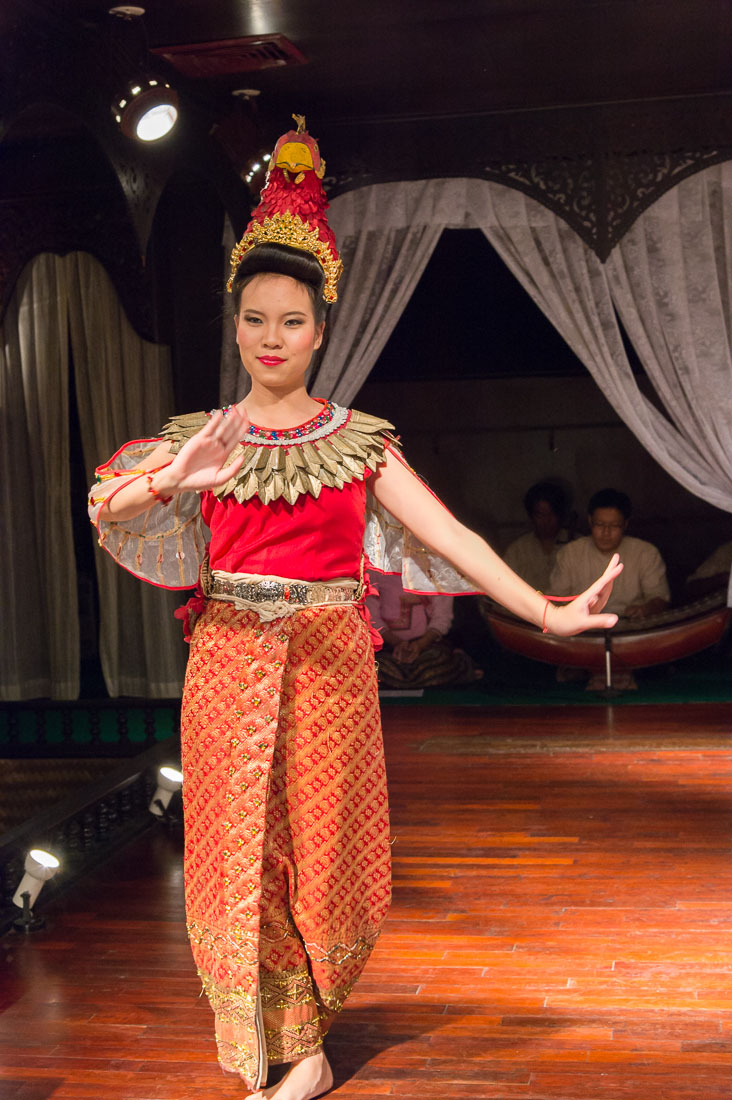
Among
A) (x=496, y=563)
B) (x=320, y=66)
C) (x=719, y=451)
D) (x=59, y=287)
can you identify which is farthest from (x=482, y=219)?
(x=496, y=563)

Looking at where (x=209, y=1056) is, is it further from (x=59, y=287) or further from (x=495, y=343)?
(x=495, y=343)

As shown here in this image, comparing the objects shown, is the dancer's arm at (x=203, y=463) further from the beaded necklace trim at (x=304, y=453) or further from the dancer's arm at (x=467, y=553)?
the dancer's arm at (x=467, y=553)

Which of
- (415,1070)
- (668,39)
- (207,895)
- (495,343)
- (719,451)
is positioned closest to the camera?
(207,895)

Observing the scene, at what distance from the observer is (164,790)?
4520 mm

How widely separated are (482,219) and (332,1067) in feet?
14.4

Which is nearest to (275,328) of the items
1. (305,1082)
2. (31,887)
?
(305,1082)

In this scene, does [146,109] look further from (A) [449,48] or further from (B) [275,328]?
(B) [275,328]

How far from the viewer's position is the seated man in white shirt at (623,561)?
23.5 ft

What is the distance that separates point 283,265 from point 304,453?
35 centimetres

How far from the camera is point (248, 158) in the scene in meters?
5.87

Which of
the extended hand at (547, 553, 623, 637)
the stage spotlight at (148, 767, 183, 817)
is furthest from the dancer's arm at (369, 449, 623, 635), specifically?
the stage spotlight at (148, 767, 183, 817)

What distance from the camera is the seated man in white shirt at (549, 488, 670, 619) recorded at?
7152 mm

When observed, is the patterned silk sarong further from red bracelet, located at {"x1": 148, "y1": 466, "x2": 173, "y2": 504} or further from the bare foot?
red bracelet, located at {"x1": 148, "y1": 466, "x2": 173, "y2": 504}

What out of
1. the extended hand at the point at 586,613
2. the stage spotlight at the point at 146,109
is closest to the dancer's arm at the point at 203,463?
the extended hand at the point at 586,613
